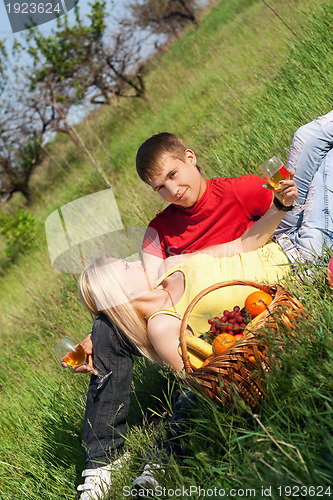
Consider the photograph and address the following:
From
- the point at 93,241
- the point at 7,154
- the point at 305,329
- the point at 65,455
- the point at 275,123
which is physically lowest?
the point at 65,455

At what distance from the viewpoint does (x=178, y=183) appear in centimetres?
261

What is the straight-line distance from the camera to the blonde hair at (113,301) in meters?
2.48

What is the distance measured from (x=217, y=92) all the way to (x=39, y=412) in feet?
15.3

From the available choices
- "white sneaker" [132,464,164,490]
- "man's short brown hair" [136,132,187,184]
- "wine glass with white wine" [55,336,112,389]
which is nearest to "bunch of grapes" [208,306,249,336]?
"white sneaker" [132,464,164,490]

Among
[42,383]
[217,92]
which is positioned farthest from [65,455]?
[217,92]

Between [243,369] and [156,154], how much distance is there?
1218 mm

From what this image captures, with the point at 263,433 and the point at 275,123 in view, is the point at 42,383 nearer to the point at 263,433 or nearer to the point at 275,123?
the point at 263,433

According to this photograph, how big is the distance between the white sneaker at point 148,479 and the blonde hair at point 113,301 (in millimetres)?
521

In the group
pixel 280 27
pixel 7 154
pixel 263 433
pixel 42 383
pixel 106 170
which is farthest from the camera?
pixel 7 154

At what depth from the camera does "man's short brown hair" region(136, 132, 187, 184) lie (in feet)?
8.59

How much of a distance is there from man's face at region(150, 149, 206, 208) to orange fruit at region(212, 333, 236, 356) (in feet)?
2.78

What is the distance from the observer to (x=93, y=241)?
2918 millimetres

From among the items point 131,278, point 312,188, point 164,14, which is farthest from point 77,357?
point 164,14

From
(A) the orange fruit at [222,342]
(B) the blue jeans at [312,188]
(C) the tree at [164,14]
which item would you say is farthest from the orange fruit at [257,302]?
(C) the tree at [164,14]
